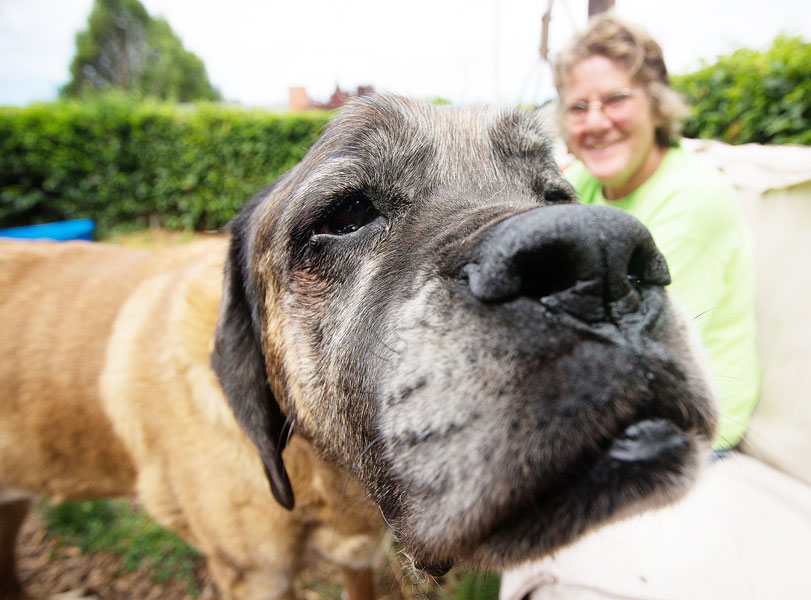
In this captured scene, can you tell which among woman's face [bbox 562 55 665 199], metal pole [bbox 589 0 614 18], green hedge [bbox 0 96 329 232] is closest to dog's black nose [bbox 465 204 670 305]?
woman's face [bbox 562 55 665 199]

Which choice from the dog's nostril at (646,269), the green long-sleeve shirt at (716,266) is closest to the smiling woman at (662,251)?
the green long-sleeve shirt at (716,266)

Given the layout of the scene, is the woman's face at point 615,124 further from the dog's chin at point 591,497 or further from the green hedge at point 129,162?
the green hedge at point 129,162

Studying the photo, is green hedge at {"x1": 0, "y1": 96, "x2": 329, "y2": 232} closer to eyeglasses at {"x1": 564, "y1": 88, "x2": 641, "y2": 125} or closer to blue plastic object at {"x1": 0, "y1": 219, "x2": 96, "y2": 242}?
blue plastic object at {"x1": 0, "y1": 219, "x2": 96, "y2": 242}

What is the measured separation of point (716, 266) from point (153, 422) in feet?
10.9

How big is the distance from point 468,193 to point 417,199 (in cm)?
20

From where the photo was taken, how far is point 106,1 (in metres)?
51.7

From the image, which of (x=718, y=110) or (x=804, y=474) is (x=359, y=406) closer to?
(x=804, y=474)

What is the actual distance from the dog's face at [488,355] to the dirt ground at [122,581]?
2471 millimetres

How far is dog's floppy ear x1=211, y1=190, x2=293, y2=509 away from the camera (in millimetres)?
1982

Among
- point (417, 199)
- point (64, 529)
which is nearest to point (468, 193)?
point (417, 199)

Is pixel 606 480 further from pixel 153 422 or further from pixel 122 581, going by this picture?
pixel 122 581

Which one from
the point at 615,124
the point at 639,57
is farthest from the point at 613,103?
the point at 639,57

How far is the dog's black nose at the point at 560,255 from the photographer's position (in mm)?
935

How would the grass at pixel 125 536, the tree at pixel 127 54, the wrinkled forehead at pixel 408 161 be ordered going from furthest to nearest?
the tree at pixel 127 54 → the grass at pixel 125 536 → the wrinkled forehead at pixel 408 161
